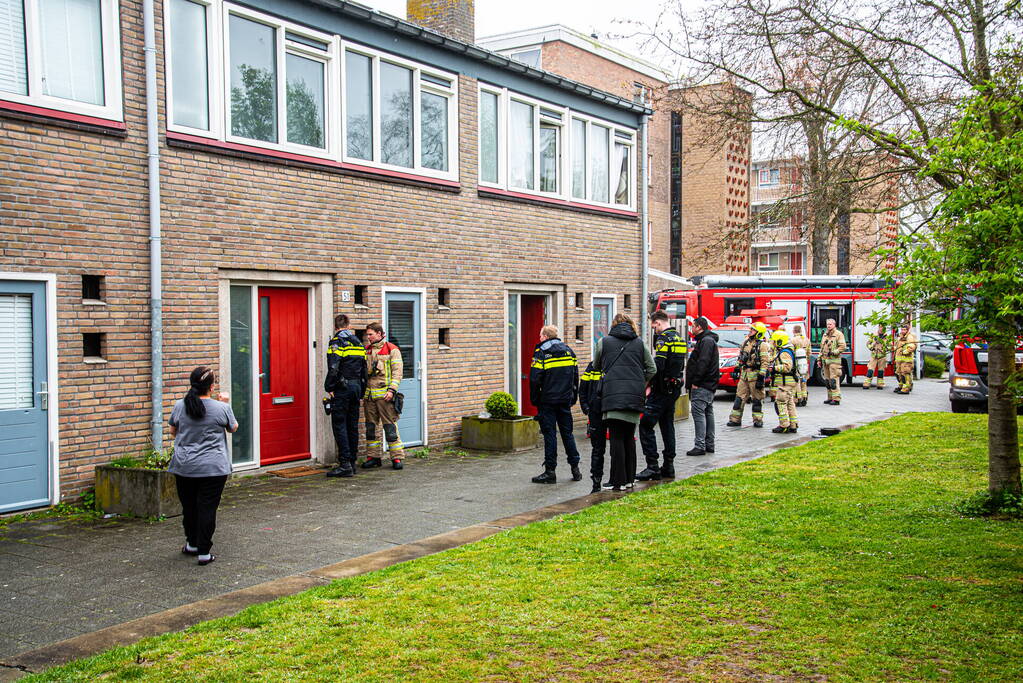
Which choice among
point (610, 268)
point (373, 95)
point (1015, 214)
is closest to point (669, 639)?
point (1015, 214)

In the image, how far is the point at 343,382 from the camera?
37.0 ft

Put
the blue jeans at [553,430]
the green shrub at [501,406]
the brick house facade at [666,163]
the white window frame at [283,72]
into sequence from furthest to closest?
the brick house facade at [666,163]
the green shrub at [501,406]
the blue jeans at [553,430]
the white window frame at [283,72]

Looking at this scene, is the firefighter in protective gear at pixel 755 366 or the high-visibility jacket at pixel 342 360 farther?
the firefighter in protective gear at pixel 755 366

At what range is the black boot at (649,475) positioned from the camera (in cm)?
1104

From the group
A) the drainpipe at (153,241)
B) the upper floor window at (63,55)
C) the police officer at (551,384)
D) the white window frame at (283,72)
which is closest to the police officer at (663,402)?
the police officer at (551,384)

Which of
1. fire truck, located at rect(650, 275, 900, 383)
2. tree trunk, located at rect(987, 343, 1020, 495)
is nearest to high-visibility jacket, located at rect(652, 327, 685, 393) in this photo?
tree trunk, located at rect(987, 343, 1020, 495)

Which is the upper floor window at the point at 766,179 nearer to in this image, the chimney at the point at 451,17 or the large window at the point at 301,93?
the chimney at the point at 451,17

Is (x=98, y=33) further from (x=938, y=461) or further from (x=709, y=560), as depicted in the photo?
(x=938, y=461)

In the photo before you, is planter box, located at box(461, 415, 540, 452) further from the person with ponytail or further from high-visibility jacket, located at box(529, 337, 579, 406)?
the person with ponytail

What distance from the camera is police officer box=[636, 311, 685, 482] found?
1111 cm

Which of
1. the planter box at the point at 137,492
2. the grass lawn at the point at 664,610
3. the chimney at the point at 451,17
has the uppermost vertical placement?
the chimney at the point at 451,17

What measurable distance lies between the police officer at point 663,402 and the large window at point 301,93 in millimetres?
4575

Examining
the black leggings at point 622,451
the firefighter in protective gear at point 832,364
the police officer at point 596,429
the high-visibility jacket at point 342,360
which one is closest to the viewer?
the black leggings at point 622,451

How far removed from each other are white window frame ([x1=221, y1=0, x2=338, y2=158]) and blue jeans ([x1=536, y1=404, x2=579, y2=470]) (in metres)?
4.50
